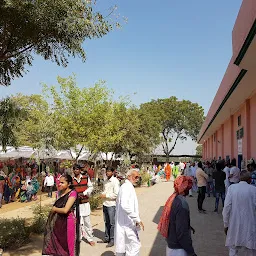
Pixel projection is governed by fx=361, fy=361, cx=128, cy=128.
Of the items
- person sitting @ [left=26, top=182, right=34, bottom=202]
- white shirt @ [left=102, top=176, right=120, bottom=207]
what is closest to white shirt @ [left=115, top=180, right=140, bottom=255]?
white shirt @ [left=102, top=176, right=120, bottom=207]

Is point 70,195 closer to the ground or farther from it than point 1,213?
farther from it

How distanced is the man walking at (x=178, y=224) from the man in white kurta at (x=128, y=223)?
113 cm

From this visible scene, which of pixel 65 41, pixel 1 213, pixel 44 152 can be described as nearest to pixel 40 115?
pixel 44 152

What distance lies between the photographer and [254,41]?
670 centimetres

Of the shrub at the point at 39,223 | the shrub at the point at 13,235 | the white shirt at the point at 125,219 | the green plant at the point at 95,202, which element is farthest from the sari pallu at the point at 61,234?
the green plant at the point at 95,202

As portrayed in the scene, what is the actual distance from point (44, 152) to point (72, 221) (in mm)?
15646

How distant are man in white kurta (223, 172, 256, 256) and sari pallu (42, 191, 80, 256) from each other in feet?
7.99

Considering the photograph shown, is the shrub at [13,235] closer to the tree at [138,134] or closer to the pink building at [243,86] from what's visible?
the pink building at [243,86]

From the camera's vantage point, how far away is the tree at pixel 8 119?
7.85 metres

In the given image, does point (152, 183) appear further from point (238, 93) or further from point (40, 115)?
point (238, 93)

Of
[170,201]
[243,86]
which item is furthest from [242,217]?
[243,86]

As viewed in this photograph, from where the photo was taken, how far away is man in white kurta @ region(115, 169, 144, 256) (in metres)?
5.50

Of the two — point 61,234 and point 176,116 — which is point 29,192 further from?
point 176,116

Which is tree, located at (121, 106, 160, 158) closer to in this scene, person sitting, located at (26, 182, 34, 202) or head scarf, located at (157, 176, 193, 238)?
person sitting, located at (26, 182, 34, 202)
